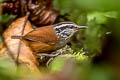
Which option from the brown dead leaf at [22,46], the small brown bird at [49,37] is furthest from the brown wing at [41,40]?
the brown dead leaf at [22,46]

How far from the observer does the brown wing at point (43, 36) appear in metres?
4.14

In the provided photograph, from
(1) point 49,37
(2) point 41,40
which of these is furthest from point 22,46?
(1) point 49,37

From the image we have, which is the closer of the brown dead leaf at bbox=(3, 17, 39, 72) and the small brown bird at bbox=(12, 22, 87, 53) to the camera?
the brown dead leaf at bbox=(3, 17, 39, 72)

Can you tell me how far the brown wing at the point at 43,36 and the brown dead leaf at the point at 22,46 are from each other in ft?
0.52

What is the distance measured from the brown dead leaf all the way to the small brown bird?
11 centimetres

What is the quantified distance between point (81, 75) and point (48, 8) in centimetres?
498

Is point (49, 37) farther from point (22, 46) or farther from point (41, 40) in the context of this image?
point (22, 46)

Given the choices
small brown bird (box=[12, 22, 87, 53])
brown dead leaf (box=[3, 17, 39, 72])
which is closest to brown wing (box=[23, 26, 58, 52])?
small brown bird (box=[12, 22, 87, 53])

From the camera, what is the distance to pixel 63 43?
457 cm

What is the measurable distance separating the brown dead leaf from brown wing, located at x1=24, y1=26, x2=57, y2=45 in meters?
0.16

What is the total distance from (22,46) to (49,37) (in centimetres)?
49

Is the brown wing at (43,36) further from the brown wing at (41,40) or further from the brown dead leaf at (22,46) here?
the brown dead leaf at (22,46)

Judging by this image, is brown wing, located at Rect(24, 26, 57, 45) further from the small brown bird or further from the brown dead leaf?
the brown dead leaf

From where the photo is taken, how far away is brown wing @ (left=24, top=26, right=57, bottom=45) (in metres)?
4.14
